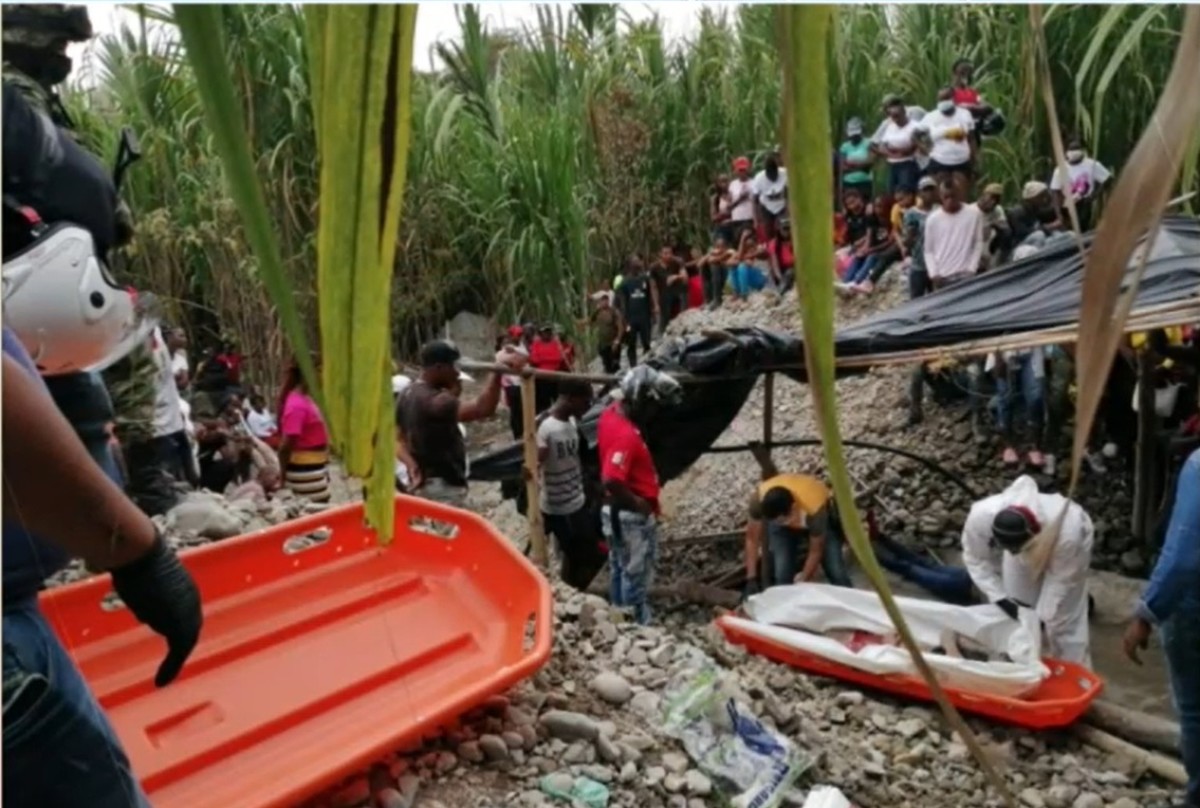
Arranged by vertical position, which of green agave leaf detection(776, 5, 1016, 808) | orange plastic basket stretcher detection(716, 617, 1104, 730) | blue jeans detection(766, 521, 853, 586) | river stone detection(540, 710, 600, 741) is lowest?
orange plastic basket stretcher detection(716, 617, 1104, 730)

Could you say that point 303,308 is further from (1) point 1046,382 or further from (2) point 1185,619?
(1) point 1046,382

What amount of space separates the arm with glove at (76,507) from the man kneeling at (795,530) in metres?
4.77

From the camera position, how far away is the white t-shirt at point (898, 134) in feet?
28.9

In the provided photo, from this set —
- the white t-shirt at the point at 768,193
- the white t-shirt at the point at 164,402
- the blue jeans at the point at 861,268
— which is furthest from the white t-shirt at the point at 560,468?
Answer: the blue jeans at the point at 861,268

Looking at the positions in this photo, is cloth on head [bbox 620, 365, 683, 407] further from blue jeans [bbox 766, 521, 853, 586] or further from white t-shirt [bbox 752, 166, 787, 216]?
white t-shirt [bbox 752, 166, 787, 216]

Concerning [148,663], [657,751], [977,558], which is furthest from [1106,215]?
[977,558]

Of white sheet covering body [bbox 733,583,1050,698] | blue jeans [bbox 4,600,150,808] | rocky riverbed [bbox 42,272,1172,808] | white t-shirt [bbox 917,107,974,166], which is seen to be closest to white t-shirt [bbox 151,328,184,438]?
rocky riverbed [bbox 42,272,1172,808]

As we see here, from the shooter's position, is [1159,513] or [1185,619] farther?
[1159,513]

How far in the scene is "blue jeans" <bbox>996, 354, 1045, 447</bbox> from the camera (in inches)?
284

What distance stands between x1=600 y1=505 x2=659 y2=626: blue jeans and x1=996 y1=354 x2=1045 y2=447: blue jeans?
2794mm

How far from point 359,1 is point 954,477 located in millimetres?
7482

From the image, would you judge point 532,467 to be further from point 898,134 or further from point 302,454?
point 898,134

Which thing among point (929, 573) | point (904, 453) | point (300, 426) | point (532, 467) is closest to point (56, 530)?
point (300, 426)

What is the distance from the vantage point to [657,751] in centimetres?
323
